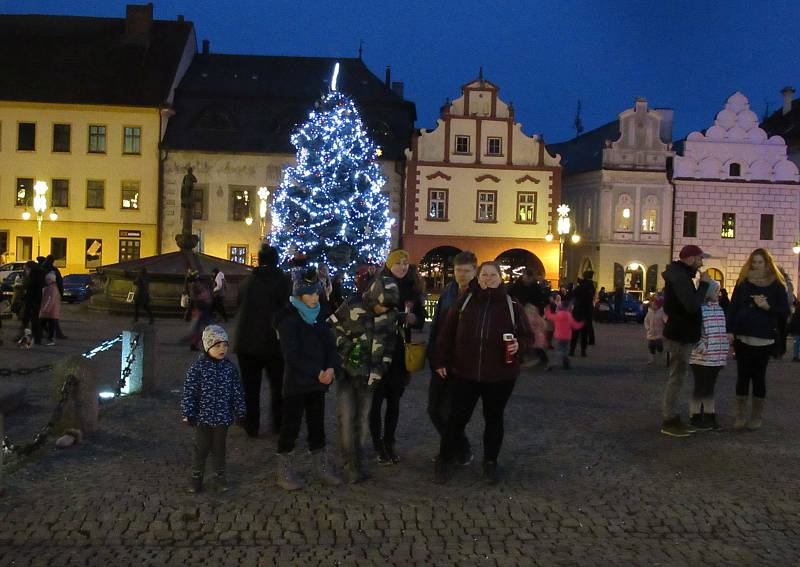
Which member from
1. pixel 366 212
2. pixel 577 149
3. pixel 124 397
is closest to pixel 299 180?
pixel 366 212

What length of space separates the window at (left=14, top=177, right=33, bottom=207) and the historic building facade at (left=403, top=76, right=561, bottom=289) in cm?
1808

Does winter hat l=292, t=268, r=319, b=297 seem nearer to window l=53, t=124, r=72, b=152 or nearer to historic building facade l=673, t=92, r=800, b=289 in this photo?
historic building facade l=673, t=92, r=800, b=289

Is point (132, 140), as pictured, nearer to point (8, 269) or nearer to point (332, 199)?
point (8, 269)

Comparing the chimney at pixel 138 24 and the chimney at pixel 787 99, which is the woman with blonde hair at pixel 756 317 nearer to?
the chimney at pixel 138 24

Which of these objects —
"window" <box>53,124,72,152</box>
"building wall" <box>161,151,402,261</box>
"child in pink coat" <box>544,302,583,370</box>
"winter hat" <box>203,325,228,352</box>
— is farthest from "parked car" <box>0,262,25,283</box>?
"winter hat" <box>203,325,228,352</box>

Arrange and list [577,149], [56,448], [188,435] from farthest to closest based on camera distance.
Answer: [577,149] < [188,435] < [56,448]

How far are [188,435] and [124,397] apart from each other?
2640 millimetres

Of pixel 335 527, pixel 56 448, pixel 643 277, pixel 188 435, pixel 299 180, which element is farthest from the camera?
pixel 643 277

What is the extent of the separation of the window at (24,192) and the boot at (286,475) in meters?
43.4

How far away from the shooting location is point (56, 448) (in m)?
8.70

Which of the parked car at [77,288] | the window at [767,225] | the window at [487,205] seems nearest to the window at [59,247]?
the parked car at [77,288]

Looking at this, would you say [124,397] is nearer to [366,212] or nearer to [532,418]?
[532,418]

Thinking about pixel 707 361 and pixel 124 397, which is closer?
pixel 707 361

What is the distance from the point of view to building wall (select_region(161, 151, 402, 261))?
46.8 metres
